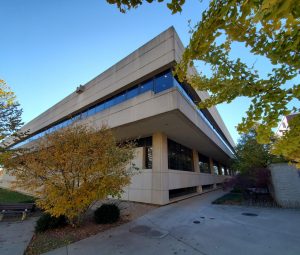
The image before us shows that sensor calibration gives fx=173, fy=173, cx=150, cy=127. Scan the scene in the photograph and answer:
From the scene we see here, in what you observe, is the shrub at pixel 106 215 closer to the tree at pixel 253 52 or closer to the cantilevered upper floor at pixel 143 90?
the cantilevered upper floor at pixel 143 90

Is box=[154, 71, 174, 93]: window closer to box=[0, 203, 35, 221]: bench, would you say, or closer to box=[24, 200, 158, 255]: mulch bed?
box=[24, 200, 158, 255]: mulch bed

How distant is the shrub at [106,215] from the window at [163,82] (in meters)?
7.17

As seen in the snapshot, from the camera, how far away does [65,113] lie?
Result: 62.1ft

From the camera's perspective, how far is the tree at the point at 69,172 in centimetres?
615

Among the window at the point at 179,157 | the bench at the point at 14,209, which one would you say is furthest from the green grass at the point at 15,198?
the window at the point at 179,157

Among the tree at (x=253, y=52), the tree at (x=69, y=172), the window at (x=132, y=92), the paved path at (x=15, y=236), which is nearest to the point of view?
the tree at (x=253, y=52)

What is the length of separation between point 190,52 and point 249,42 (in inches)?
55.8

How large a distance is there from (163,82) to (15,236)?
33.1 feet

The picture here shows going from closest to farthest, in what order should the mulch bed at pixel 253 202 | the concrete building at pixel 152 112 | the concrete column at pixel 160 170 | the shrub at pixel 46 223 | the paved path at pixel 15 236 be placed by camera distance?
the paved path at pixel 15 236, the shrub at pixel 46 223, the concrete building at pixel 152 112, the mulch bed at pixel 253 202, the concrete column at pixel 160 170

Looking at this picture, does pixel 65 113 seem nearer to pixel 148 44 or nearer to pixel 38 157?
pixel 148 44

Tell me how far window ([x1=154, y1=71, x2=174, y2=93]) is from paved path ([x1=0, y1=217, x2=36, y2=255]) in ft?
30.6

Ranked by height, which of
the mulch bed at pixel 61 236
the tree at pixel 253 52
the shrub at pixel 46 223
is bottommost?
the mulch bed at pixel 61 236

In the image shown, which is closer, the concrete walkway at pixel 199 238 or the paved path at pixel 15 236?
the concrete walkway at pixel 199 238

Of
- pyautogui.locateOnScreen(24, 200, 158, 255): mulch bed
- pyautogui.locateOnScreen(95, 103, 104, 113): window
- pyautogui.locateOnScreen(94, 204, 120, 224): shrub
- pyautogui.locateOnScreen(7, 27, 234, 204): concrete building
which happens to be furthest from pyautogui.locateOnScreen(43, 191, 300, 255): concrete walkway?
pyautogui.locateOnScreen(95, 103, 104, 113): window
